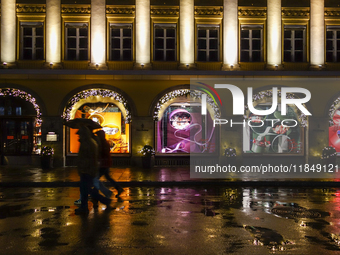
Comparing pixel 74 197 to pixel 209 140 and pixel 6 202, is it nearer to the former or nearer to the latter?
pixel 6 202

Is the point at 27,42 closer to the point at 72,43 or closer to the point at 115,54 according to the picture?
the point at 72,43

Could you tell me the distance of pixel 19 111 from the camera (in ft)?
66.3

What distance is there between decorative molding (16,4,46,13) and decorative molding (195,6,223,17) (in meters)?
7.86

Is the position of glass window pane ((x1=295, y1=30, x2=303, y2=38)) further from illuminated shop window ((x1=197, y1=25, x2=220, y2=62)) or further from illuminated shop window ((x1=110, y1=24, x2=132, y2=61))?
illuminated shop window ((x1=110, y1=24, x2=132, y2=61))

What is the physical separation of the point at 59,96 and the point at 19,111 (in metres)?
2.39

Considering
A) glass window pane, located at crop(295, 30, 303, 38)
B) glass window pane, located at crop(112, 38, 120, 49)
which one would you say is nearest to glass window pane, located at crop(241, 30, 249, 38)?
glass window pane, located at crop(295, 30, 303, 38)

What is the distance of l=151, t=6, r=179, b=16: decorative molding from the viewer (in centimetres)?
1995

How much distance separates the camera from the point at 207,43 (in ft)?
66.6

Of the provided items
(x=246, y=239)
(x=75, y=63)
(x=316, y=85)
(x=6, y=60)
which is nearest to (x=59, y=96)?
(x=75, y=63)

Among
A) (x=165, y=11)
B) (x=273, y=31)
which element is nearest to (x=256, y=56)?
(x=273, y=31)

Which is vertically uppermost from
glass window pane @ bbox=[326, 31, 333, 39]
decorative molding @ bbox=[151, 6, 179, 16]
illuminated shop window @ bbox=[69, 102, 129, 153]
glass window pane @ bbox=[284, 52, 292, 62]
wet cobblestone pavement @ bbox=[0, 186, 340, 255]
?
decorative molding @ bbox=[151, 6, 179, 16]

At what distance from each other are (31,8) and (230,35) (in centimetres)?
1026

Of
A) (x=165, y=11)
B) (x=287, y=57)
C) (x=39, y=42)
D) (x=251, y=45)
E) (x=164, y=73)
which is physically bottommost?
(x=164, y=73)

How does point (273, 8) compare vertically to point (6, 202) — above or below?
above
